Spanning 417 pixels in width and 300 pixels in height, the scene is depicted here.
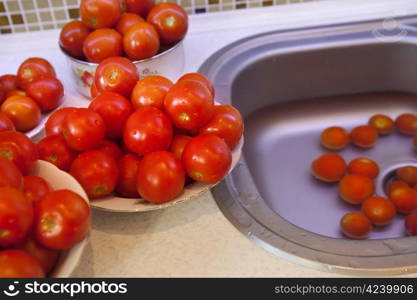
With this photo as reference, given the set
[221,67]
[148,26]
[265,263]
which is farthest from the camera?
[221,67]

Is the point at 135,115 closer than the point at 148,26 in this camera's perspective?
Yes

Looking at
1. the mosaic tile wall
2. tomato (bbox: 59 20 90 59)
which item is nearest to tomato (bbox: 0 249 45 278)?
tomato (bbox: 59 20 90 59)

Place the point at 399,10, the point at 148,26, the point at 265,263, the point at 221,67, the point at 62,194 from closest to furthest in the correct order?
the point at 62,194 → the point at 265,263 → the point at 148,26 → the point at 221,67 → the point at 399,10

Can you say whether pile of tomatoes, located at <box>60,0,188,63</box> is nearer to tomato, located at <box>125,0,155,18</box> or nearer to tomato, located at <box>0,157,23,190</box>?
tomato, located at <box>125,0,155,18</box>

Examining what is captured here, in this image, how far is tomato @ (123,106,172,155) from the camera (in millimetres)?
653

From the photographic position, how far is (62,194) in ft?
1.78

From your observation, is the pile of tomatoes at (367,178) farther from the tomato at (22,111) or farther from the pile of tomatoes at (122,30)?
the tomato at (22,111)

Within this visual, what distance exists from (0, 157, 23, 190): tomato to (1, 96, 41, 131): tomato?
230mm

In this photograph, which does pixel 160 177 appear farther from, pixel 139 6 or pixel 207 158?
pixel 139 6

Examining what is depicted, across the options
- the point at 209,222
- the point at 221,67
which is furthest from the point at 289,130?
the point at 209,222

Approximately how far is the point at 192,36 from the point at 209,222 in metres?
0.53

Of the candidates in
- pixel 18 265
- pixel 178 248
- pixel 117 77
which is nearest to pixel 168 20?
pixel 117 77

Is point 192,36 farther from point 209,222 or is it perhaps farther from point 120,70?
point 209,222

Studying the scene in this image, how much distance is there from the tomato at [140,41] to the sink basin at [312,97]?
0.15 m
